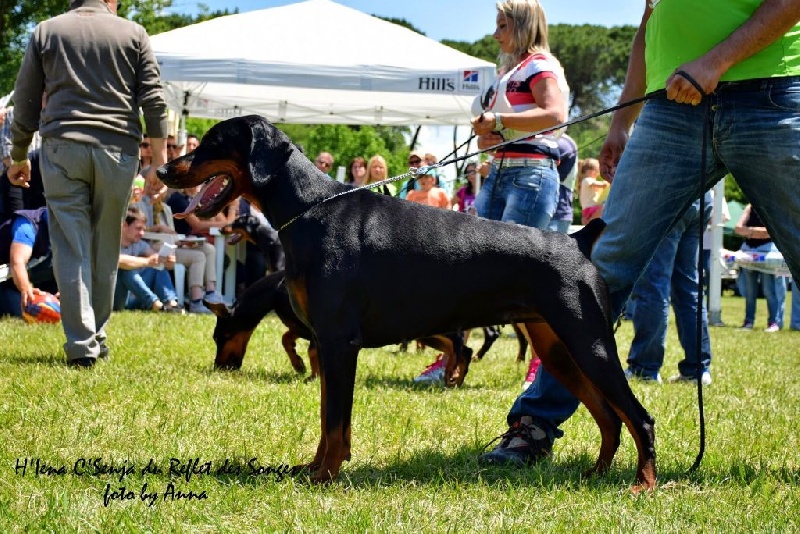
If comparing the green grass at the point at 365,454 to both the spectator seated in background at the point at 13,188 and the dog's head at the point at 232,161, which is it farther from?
the spectator seated in background at the point at 13,188

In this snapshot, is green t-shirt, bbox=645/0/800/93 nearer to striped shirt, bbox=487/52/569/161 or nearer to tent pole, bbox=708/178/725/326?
striped shirt, bbox=487/52/569/161

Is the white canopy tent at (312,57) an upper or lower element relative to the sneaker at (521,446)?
upper

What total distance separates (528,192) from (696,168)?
83.3 inches

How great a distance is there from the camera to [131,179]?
6133 mm

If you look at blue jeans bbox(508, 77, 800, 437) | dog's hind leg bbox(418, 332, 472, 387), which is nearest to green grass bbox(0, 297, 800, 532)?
dog's hind leg bbox(418, 332, 472, 387)

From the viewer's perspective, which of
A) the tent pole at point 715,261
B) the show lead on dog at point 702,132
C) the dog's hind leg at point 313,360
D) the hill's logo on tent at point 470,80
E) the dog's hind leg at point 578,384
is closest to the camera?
the show lead on dog at point 702,132

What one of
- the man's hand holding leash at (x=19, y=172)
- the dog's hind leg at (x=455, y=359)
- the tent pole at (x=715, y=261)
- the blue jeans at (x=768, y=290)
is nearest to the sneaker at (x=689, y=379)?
the dog's hind leg at (x=455, y=359)

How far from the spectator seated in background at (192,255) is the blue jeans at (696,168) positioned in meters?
8.81

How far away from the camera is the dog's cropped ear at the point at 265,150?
3.51 meters

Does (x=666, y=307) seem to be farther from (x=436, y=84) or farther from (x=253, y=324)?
(x=436, y=84)

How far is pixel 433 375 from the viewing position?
6.32 m

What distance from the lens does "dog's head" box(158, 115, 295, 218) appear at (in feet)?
11.6

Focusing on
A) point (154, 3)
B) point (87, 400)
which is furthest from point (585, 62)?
point (87, 400)

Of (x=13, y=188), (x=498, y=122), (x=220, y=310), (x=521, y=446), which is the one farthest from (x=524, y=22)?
(x=13, y=188)
